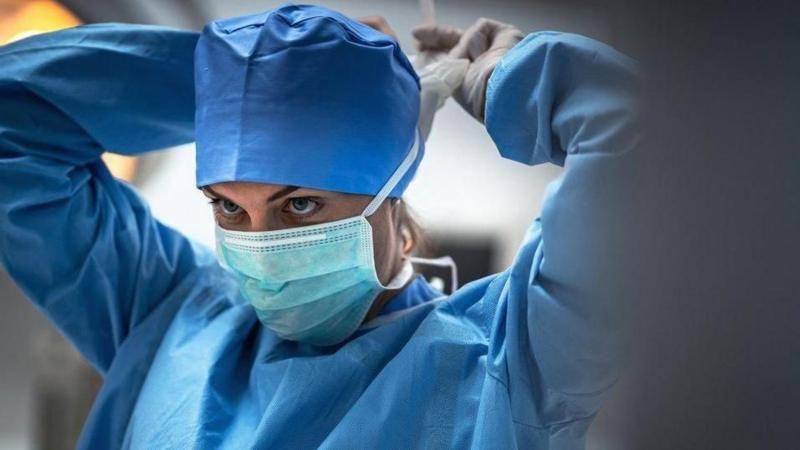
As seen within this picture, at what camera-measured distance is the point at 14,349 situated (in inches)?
78.9

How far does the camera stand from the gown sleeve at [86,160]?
119cm

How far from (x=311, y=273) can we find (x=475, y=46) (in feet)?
1.36

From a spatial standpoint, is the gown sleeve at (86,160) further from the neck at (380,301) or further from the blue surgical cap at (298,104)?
the neck at (380,301)

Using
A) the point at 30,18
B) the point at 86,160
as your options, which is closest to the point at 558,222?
the point at 86,160

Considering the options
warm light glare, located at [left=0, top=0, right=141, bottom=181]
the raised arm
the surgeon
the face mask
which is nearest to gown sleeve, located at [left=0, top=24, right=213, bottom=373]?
the surgeon

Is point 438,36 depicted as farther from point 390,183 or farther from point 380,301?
point 380,301

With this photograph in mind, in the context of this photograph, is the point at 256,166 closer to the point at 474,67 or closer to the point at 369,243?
the point at 369,243

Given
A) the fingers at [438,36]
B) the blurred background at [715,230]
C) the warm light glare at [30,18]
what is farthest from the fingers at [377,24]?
the blurred background at [715,230]

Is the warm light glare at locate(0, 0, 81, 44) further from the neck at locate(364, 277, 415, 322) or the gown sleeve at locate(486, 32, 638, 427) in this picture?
the gown sleeve at locate(486, 32, 638, 427)

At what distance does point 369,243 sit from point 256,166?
0.19 meters

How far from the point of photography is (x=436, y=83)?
1146 mm

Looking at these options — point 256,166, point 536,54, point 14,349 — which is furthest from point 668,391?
point 14,349

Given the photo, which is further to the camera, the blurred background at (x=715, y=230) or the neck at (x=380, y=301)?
the neck at (x=380, y=301)

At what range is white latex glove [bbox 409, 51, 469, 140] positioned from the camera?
44.4 inches
